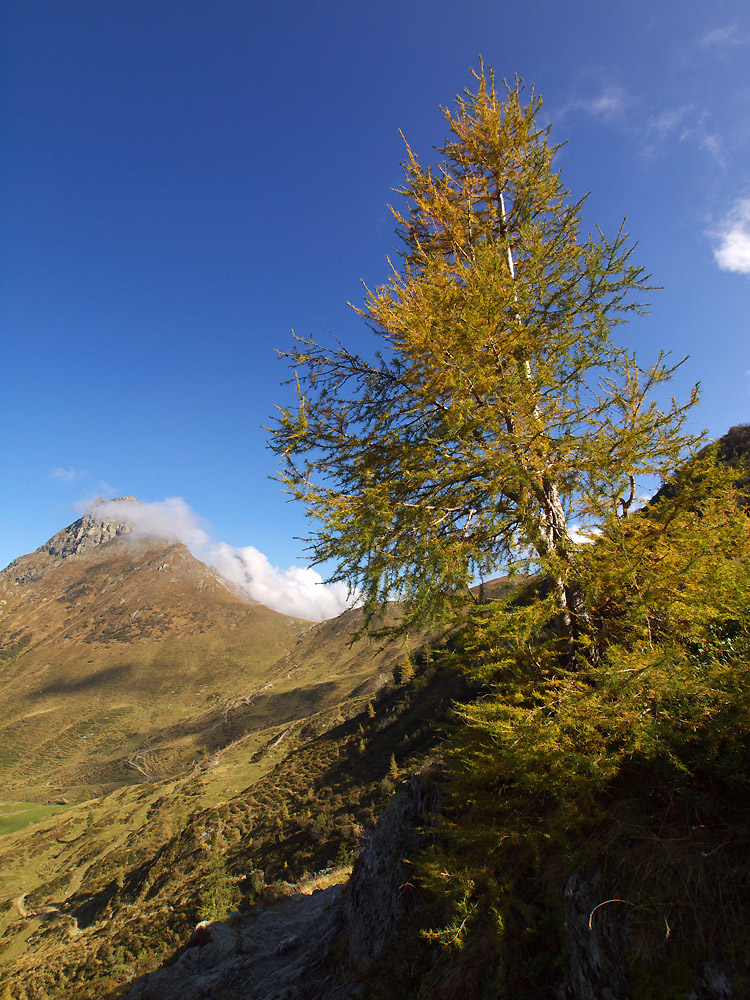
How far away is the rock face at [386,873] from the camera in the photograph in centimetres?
852

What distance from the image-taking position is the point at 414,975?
6.54 m

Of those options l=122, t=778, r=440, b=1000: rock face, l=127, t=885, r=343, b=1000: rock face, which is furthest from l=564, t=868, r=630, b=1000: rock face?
l=127, t=885, r=343, b=1000: rock face

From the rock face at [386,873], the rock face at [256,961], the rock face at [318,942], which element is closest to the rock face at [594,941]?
the rock face at [318,942]

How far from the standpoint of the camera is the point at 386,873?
9570 millimetres

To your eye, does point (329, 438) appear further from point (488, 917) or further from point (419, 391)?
point (488, 917)

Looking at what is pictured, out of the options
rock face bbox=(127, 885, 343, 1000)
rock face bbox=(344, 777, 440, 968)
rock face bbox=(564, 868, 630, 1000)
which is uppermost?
rock face bbox=(564, 868, 630, 1000)

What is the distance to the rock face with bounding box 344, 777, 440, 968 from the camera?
8516mm

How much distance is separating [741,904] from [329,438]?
22.6 feet

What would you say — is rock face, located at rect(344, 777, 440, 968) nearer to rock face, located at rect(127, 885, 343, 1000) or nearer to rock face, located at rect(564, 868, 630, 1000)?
rock face, located at rect(127, 885, 343, 1000)

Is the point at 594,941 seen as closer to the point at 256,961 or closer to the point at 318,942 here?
the point at 318,942

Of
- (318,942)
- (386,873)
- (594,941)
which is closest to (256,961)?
(318,942)

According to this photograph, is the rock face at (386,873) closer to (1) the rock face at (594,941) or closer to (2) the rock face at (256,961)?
(2) the rock face at (256,961)

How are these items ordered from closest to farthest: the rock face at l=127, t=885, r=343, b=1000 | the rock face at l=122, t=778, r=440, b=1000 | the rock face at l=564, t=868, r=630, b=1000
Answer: the rock face at l=564, t=868, r=630, b=1000 < the rock face at l=122, t=778, r=440, b=1000 < the rock face at l=127, t=885, r=343, b=1000

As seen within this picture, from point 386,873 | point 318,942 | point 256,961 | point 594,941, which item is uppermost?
point 594,941
